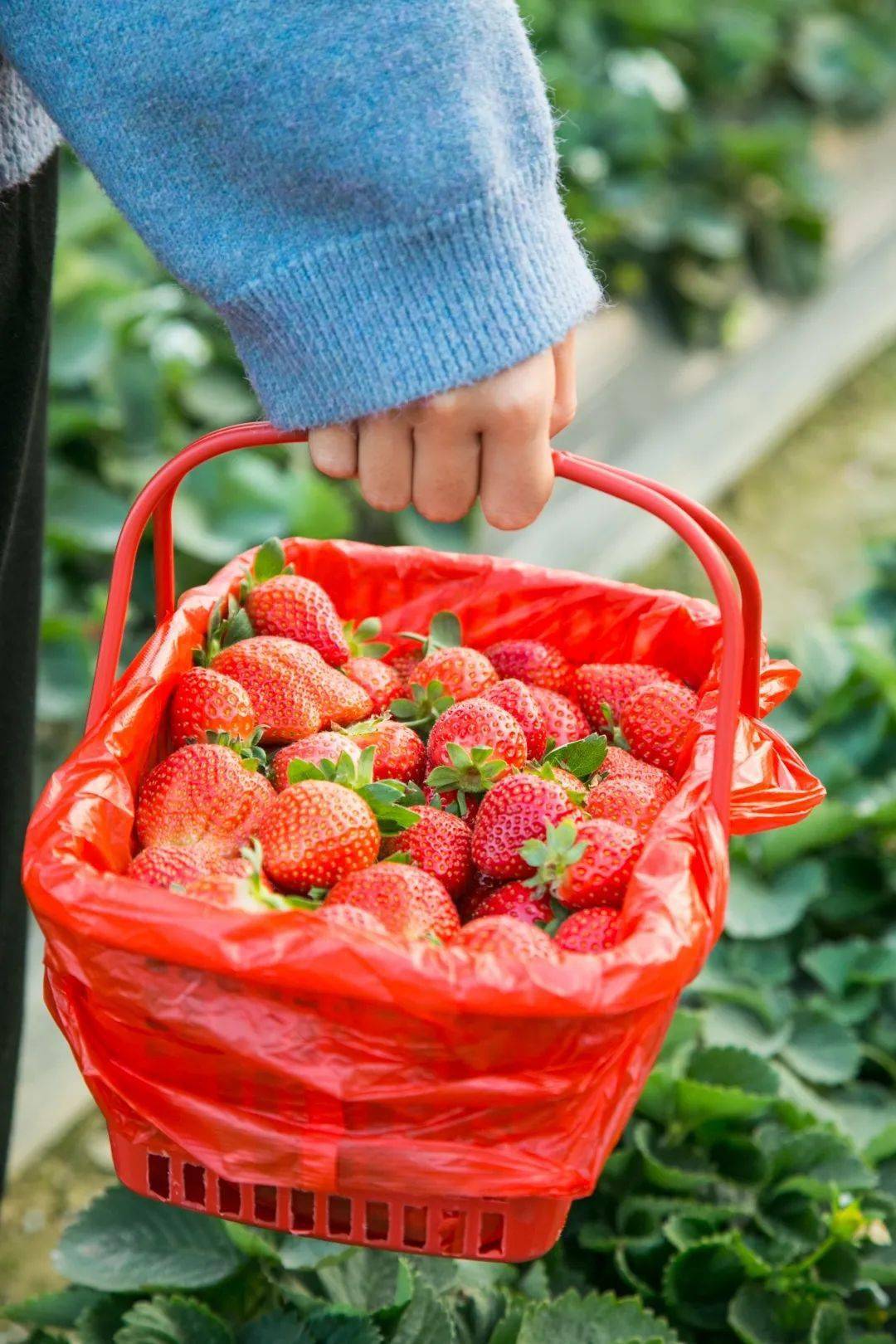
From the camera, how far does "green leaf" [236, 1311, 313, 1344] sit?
4.47ft

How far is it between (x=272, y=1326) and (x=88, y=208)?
2.22m

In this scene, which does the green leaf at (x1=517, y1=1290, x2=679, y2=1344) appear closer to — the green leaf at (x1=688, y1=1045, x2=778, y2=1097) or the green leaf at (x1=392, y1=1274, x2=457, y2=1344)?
the green leaf at (x1=392, y1=1274, x2=457, y2=1344)

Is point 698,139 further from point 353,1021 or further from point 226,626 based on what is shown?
point 353,1021

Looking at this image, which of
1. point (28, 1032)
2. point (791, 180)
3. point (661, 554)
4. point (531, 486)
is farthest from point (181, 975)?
point (791, 180)

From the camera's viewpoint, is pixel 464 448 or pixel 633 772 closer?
pixel 464 448

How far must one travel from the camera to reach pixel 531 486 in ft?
3.12

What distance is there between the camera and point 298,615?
1244 mm

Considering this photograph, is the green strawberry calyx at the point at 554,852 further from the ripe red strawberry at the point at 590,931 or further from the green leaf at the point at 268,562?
the green leaf at the point at 268,562

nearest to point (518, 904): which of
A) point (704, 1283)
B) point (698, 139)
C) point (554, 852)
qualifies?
point (554, 852)

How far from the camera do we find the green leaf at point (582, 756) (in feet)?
3.82

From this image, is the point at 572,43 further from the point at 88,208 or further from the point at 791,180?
the point at 88,208

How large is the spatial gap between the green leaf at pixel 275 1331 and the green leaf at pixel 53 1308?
0.59ft

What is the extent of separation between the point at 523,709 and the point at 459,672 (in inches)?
3.0

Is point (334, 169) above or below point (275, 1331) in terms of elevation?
above
